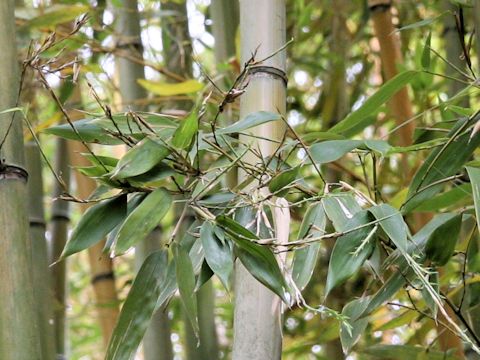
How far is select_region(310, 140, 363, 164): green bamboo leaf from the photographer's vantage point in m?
0.79

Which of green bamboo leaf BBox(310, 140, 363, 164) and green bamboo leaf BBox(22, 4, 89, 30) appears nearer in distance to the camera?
green bamboo leaf BBox(310, 140, 363, 164)

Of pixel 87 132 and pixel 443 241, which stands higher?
pixel 87 132

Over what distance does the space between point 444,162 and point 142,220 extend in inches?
11.2

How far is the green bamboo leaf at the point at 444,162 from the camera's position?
2.57 ft

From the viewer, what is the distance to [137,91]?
1288 millimetres

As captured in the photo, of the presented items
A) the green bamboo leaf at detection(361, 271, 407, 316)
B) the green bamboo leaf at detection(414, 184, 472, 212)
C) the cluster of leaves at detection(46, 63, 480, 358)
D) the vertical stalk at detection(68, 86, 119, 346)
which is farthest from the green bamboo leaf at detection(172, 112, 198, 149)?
the vertical stalk at detection(68, 86, 119, 346)

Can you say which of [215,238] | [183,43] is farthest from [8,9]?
[183,43]

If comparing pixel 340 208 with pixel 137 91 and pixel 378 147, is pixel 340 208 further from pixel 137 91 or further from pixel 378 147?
pixel 137 91

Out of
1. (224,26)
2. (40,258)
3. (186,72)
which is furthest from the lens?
(186,72)

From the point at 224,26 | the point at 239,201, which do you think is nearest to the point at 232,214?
the point at 239,201

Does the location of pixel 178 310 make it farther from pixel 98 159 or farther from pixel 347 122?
pixel 98 159

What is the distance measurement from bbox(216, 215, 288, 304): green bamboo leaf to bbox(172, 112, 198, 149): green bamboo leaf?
7 cm

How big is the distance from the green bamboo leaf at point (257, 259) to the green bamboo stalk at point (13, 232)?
18cm

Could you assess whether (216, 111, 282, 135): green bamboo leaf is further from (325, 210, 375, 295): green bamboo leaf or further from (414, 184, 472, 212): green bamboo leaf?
(414, 184, 472, 212): green bamboo leaf
